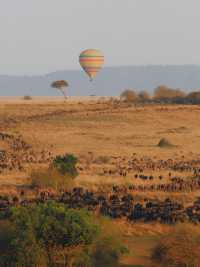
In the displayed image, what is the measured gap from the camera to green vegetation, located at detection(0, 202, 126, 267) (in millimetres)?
21172

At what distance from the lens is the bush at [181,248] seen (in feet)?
70.1

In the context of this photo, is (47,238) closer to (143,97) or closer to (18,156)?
(18,156)

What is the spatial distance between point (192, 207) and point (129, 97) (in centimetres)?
9397

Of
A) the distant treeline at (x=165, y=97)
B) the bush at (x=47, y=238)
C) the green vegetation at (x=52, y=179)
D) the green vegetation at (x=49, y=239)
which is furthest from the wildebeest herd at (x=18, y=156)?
the distant treeline at (x=165, y=97)

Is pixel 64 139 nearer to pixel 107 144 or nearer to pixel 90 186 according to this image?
pixel 107 144

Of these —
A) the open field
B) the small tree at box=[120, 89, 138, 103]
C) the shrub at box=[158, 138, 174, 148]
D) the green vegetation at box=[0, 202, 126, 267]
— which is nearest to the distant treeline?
the small tree at box=[120, 89, 138, 103]

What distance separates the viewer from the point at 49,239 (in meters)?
21.5

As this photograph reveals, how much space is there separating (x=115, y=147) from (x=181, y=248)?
42.5 meters

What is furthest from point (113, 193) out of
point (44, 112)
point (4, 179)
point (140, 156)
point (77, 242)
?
point (44, 112)

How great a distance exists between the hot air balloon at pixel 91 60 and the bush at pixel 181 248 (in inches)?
4170

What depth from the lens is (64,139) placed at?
70938mm

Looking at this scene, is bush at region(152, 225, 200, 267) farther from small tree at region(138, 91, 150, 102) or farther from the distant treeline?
small tree at region(138, 91, 150, 102)

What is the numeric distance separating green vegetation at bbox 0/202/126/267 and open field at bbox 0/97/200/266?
1.95m

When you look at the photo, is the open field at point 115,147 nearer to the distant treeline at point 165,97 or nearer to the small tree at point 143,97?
the distant treeline at point 165,97
